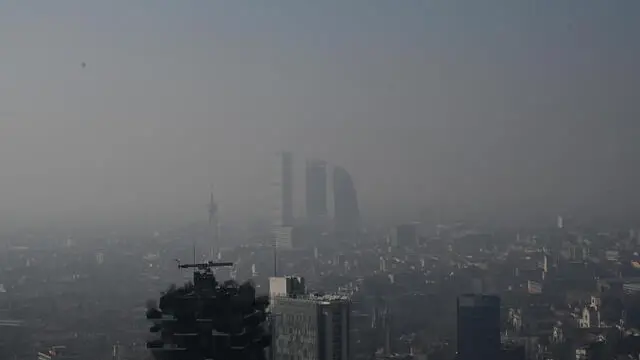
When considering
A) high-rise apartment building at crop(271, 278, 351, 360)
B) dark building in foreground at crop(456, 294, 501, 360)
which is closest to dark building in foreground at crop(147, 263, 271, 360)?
high-rise apartment building at crop(271, 278, 351, 360)

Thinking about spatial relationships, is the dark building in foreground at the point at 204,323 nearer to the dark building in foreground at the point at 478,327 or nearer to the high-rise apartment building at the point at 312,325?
the high-rise apartment building at the point at 312,325

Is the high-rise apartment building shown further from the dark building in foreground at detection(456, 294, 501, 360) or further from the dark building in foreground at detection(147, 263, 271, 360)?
the dark building in foreground at detection(147, 263, 271, 360)

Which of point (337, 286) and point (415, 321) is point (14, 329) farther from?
point (415, 321)

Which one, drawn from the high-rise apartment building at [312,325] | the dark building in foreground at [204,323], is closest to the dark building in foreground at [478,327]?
the high-rise apartment building at [312,325]

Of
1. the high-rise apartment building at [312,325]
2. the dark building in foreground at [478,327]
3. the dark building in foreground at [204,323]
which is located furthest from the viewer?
the dark building in foreground at [478,327]

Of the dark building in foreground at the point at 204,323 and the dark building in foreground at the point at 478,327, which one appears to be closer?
the dark building in foreground at the point at 204,323

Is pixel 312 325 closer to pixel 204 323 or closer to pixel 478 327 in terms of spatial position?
pixel 478 327

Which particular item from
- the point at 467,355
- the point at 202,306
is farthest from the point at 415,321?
the point at 202,306
